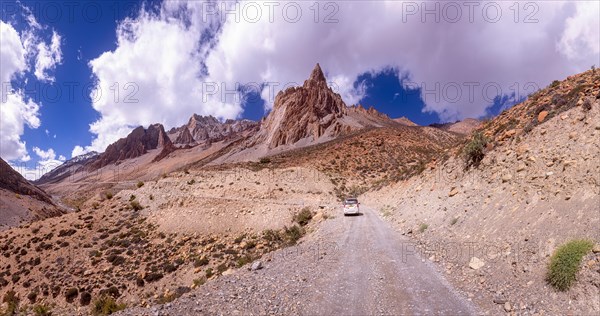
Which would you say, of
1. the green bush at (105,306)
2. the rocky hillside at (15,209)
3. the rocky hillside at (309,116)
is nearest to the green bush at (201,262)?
the green bush at (105,306)

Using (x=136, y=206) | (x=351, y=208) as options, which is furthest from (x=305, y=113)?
(x=351, y=208)

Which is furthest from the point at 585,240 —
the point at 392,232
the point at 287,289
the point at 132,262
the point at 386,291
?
the point at 132,262

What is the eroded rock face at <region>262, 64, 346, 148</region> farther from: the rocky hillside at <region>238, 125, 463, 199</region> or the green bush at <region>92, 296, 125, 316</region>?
the green bush at <region>92, 296, 125, 316</region>

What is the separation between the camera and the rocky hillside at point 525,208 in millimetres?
7438

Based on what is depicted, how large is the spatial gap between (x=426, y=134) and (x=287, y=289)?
90178 millimetres

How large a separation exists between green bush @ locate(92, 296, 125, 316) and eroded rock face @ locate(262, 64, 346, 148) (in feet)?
303

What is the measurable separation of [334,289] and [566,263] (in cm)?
556

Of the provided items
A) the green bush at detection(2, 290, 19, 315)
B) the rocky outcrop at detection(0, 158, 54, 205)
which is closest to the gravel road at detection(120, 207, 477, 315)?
the green bush at detection(2, 290, 19, 315)

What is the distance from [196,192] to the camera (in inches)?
1586

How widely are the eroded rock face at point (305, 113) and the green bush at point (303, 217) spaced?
81895 millimetres

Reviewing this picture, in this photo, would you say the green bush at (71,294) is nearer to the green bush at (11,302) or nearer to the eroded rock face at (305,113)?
the green bush at (11,302)

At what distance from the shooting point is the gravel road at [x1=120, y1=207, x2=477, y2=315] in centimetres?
765

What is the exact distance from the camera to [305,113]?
121688mm

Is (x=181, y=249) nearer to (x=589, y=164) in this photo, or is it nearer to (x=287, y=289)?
(x=287, y=289)
